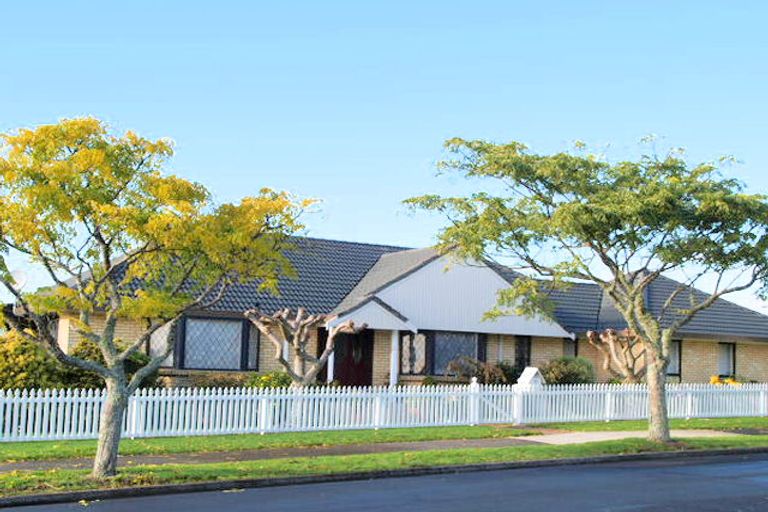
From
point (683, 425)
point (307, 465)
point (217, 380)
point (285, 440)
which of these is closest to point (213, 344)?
point (217, 380)

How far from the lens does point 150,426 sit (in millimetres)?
19141

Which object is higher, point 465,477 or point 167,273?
point 167,273

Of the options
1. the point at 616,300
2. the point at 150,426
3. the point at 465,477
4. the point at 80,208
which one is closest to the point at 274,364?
the point at 150,426

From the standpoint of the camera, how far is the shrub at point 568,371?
1176 inches

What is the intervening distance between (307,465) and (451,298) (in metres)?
15.0

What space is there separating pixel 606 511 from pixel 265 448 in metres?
7.76

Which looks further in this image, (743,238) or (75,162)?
(743,238)

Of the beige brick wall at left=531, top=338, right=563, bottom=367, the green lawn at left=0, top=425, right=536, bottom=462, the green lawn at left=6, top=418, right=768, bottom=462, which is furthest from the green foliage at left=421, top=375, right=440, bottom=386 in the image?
the green lawn at left=0, top=425, right=536, bottom=462

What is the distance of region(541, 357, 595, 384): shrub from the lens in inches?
1176

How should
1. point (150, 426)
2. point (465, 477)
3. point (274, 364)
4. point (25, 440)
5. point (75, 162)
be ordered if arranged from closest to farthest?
point (75, 162), point (465, 477), point (25, 440), point (150, 426), point (274, 364)

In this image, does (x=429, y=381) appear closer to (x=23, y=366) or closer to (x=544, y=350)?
(x=544, y=350)

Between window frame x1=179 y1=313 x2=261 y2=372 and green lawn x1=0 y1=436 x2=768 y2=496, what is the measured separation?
34.7 feet

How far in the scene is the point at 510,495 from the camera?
13.1 m

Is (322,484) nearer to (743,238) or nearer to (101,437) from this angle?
(101,437)
